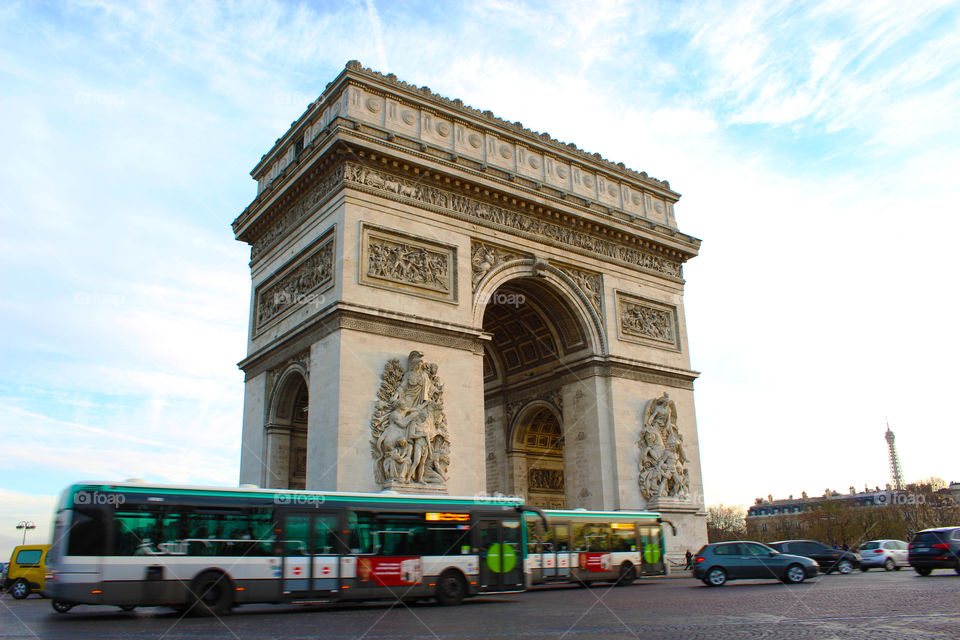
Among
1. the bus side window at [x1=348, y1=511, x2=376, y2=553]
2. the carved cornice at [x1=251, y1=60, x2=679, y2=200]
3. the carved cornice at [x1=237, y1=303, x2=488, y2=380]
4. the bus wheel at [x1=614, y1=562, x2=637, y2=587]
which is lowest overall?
the bus wheel at [x1=614, y1=562, x2=637, y2=587]

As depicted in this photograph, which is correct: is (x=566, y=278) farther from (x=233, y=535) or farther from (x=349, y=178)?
(x=233, y=535)

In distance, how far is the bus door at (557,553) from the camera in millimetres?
19969

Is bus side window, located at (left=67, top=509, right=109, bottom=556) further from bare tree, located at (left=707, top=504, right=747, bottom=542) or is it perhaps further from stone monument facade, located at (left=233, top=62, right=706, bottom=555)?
bare tree, located at (left=707, top=504, right=747, bottom=542)

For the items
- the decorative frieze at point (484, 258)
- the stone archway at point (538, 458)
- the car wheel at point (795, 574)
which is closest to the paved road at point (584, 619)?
the car wheel at point (795, 574)

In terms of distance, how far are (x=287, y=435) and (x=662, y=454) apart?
12.4m

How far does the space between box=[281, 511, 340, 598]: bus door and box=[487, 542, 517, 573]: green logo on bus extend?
317cm

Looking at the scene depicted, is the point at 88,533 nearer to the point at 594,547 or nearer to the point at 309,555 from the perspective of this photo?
the point at 309,555

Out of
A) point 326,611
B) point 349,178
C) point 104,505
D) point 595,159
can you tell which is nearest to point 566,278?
point 595,159

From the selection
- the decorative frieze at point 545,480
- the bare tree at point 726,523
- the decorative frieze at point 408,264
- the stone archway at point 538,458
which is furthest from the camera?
the bare tree at point 726,523

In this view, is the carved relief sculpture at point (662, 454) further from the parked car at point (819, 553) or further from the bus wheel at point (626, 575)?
the bus wheel at point (626, 575)

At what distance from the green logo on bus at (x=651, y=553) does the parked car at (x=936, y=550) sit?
6586mm

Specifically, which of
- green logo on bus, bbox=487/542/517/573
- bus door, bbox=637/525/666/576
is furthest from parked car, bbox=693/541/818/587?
green logo on bus, bbox=487/542/517/573

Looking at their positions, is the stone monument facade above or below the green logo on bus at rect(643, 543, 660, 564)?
above

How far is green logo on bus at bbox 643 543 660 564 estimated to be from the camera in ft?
74.8
